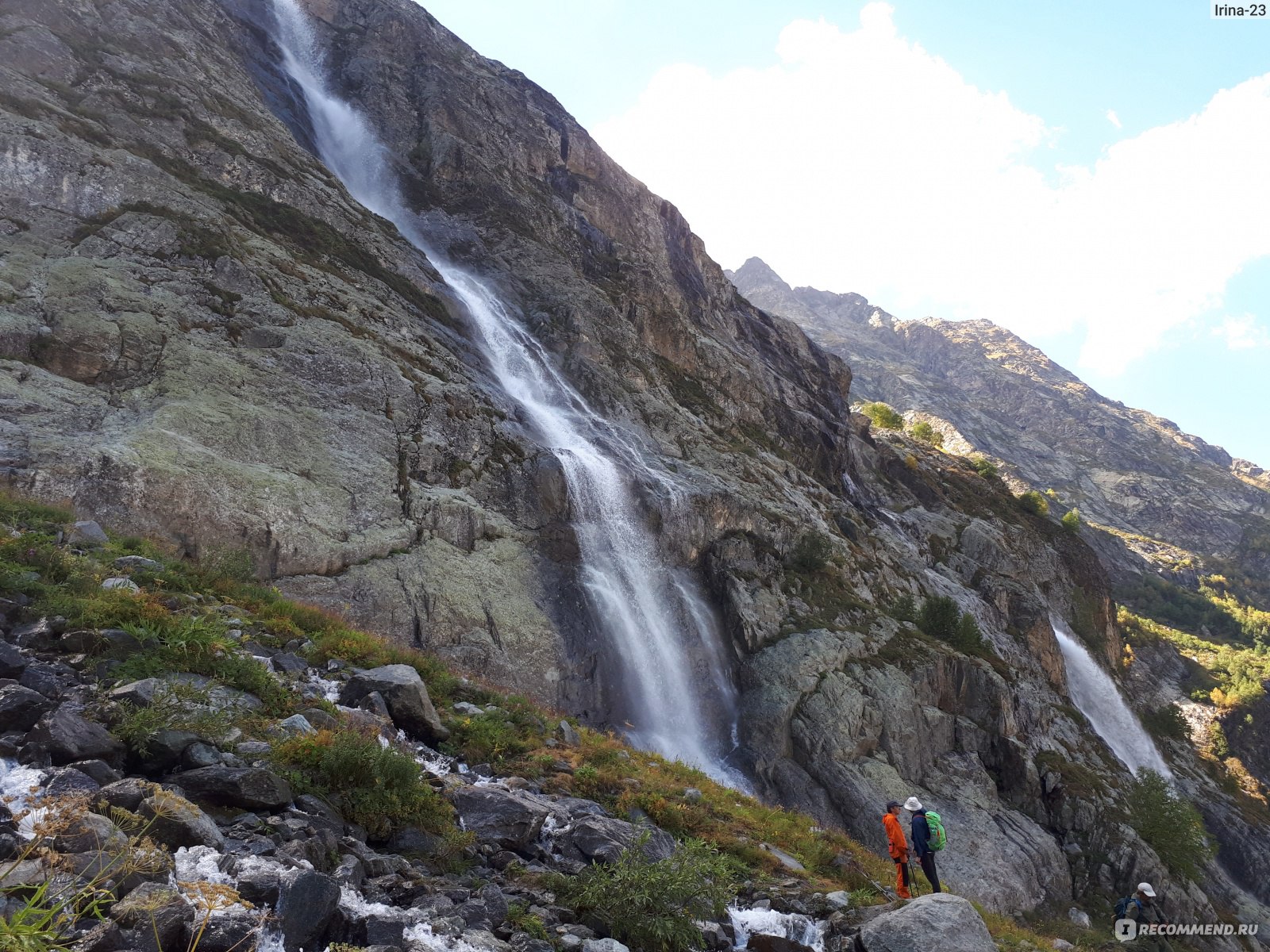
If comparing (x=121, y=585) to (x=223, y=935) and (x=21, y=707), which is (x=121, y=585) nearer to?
(x=21, y=707)

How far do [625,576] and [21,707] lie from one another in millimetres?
23001

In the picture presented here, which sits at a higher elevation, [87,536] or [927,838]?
[927,838]

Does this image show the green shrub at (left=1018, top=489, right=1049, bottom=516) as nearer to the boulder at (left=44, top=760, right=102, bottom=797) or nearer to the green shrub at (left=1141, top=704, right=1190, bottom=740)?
the green shrub at (left=1141, top=704, right=1190, bottom=740)

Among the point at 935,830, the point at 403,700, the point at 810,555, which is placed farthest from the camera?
the point at 810,555

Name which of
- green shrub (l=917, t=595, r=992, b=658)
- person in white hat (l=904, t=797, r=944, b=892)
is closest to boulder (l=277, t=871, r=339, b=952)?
person in white hat (l=904, t=797, r=944, b=892)

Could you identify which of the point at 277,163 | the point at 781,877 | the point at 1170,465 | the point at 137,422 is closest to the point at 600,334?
the point at 277,163

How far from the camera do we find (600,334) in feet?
148

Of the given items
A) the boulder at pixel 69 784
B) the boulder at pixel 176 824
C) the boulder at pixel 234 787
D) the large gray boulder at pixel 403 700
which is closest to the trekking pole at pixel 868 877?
the large gray boulder at pixel 403 700

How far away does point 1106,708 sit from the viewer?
5550 centimetres

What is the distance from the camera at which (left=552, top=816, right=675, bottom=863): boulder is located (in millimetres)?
9461

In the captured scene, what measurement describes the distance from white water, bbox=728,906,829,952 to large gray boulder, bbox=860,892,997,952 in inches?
27.8

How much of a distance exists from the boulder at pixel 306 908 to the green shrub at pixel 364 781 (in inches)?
89.3

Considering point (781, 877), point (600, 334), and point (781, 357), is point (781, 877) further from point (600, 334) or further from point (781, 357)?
point (781, 357)

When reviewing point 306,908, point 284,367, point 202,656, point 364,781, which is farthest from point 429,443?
point 306,908
